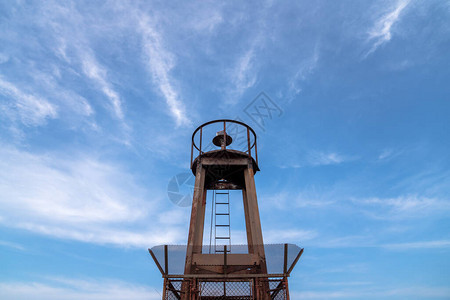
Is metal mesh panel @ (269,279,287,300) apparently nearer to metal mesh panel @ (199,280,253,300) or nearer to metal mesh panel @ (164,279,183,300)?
metal mesh panel @ (199,280,253,300)

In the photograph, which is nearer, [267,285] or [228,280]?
[228,280]

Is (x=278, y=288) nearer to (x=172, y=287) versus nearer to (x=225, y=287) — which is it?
(x=225, y=287)

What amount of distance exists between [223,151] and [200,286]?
5.75 m

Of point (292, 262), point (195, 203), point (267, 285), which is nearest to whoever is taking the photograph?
point (292, 262)

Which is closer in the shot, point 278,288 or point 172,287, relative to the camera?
point 172,287

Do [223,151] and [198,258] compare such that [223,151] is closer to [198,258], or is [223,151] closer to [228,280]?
[198,258]

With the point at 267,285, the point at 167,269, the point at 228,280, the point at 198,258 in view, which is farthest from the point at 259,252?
the point at 167,269

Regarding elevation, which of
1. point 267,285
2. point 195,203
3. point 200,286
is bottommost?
point 200,286

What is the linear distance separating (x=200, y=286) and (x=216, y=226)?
5.38 m

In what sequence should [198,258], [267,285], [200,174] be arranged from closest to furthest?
1. [267,285]
2. [198,258]
3. [200,174]

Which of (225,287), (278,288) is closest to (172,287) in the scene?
(225,287)

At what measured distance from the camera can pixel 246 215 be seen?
477 inches

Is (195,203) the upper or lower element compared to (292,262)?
upper

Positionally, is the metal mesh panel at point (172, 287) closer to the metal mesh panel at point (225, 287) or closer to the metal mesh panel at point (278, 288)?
the metal mesh panel at point (225, 287)
